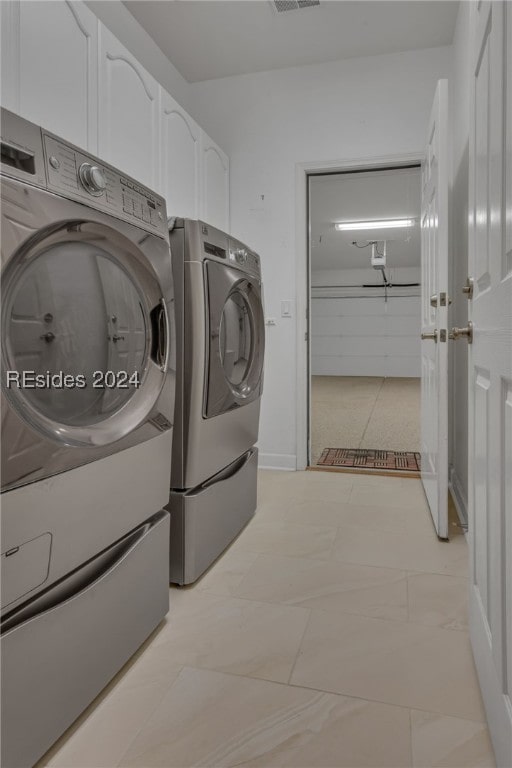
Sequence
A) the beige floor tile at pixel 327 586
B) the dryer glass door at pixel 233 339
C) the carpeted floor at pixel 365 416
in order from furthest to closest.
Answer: the carpeted floor at pixel 365 416, the dryer glass door at pixel 233 339, the beige floor tile at pixel 327 586

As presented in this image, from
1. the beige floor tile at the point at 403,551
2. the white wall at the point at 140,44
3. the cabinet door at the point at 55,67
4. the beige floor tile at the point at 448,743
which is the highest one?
the white wall at the point at 140,44

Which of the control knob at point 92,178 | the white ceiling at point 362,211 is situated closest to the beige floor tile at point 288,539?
the control knob at point 92,178

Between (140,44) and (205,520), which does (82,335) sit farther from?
(140,44)

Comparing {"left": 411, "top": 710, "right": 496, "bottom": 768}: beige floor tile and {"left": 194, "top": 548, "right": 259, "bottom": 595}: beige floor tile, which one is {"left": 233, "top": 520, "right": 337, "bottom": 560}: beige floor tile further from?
{"left": 411, "top": 710, "right": 496, "bottom": 768}: beige floor tile

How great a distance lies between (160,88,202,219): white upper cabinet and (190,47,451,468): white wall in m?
0.56

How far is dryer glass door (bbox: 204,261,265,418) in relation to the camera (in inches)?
65.6

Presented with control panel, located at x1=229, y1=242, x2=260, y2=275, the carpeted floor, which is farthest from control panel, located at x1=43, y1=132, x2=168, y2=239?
the carpeted floor

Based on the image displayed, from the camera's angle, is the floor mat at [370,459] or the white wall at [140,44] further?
the floor mat at [370,459]

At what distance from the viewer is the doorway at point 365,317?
12.2 feet

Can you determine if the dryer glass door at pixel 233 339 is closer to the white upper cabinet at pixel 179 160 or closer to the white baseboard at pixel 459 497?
the white upper cabinet at pixel 179 160

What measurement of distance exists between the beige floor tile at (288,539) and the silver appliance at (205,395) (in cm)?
12

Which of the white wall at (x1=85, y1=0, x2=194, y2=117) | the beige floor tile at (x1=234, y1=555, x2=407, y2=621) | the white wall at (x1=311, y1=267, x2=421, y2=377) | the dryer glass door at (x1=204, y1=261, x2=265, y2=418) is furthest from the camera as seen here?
the white wall at (x1=311, y1=267, x2=421, y2=377)

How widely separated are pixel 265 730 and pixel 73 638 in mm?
474

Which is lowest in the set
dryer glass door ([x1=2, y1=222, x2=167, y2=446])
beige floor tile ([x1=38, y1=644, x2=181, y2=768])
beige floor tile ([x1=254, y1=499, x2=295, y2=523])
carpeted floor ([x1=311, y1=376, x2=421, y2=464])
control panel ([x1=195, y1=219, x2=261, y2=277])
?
beige floor tile ([x1=38, y1=644, x2=181, y2=768])
